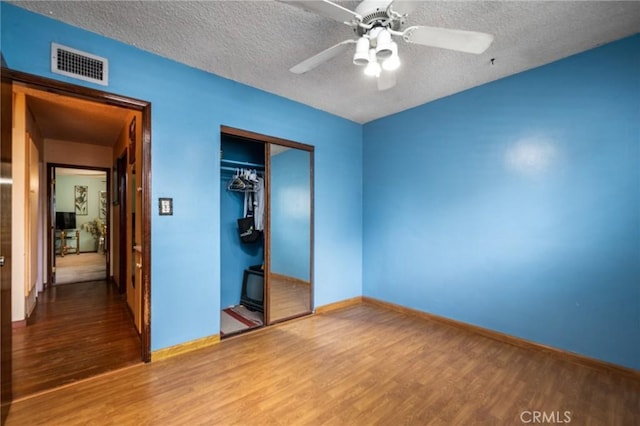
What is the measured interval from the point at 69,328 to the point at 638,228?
5.65m

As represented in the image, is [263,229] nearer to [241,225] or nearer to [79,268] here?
[241,225]

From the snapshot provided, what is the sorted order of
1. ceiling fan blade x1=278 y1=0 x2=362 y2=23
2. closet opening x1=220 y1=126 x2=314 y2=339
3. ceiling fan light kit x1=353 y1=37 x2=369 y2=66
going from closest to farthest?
ceiling fan blade x1=278 y1=0 x2=362 y2=23
ceiling fan light kit x1=353 y1=37 x2=369 y2=66
closet opening x1=220 y1=126 x2=314 y2=339

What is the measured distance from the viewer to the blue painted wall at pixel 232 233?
12.7 ft

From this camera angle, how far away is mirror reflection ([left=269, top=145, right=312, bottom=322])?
363 cm

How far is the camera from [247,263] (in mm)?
4102

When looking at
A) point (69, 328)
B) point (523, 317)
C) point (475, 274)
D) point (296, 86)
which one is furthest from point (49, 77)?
point (523, 317)

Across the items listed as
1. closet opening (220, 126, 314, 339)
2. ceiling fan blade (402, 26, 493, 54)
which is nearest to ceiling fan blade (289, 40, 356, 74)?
ceiling fan blade (402, 26, 493, 54)

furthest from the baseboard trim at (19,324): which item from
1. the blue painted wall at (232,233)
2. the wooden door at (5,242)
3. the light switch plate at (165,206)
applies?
the light switch plate at (165,206)

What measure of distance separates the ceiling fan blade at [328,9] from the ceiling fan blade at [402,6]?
0.60 ft

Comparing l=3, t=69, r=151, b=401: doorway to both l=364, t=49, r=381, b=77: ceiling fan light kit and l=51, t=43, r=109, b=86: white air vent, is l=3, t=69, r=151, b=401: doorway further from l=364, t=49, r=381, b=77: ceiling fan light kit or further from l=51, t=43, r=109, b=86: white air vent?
l=364, t=49, r=381, b=77: ceiling fan light kit

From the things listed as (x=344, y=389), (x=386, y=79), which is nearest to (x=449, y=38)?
(x=386, y=79)

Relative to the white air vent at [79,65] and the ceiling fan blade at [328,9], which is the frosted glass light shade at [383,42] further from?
the white air vent at [79,65]

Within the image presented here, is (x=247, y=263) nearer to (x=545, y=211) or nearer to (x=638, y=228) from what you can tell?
(x=545, y=211)

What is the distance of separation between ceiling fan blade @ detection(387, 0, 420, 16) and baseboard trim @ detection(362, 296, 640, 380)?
10.4 feet
